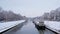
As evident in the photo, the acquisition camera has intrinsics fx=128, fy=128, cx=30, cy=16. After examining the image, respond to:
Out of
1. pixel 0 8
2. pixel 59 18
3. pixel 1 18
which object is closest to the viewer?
pixel 59 18

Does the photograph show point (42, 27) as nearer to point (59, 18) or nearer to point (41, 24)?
point (41, 24)

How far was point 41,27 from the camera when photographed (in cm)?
2788

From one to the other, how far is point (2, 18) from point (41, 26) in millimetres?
56710

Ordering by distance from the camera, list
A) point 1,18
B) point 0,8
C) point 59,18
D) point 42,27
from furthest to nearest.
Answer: point 0,8
point 1,18
point 59,18
point 42,27

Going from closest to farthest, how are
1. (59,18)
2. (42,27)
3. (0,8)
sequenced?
(42,27) → (59,18) → (0,8)

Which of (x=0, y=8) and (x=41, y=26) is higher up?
(x=0, y=8)

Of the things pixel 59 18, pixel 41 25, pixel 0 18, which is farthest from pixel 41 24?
pixel 0 18

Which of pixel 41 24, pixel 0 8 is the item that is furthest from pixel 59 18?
pixel 0 8

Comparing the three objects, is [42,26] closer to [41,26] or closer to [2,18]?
[41,26]

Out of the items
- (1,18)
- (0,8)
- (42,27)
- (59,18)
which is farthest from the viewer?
(0,8)

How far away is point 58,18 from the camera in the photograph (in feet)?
250

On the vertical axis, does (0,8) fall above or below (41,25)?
above

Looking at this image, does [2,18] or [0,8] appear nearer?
[2,18]

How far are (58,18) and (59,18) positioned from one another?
1.70m
